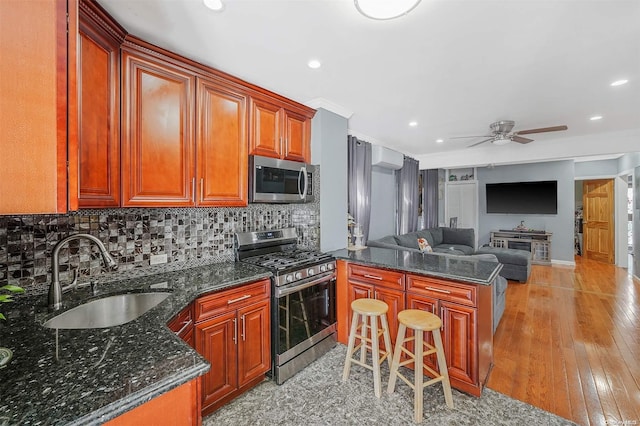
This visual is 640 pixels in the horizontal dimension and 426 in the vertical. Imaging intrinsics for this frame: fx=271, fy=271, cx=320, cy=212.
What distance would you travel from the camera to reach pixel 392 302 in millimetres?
2410

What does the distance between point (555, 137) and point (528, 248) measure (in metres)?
3.20

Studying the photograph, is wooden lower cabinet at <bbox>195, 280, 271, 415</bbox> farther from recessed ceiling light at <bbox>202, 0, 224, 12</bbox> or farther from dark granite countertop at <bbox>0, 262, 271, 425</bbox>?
recessed ceiling light at <bbox>202, 0, 224, 12</bbox>

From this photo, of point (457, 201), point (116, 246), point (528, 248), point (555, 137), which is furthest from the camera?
point (457, 201)

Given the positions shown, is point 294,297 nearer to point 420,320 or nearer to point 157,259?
point 420,320

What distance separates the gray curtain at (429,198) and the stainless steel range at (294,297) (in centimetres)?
458

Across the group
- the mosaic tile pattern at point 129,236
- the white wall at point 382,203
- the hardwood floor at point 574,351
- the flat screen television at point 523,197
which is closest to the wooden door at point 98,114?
the mosaic tile pattern at point 129,236

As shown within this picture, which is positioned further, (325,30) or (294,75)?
(294,75)

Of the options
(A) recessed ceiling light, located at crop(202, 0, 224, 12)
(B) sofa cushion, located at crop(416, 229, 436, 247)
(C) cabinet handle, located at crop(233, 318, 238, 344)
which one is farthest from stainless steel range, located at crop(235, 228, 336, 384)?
(B) sofa cushion, located at crop(416, 229, 436, 247)

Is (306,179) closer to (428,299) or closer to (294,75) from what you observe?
(294,75)

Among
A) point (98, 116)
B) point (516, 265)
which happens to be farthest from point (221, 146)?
point (516, 265)

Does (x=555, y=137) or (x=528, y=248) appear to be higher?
(x=555, y=137)

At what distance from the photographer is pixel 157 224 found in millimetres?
2064

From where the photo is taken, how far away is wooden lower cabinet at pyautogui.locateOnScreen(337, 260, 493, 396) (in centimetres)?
200

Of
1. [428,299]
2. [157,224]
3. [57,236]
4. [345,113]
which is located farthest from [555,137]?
[57,236]
